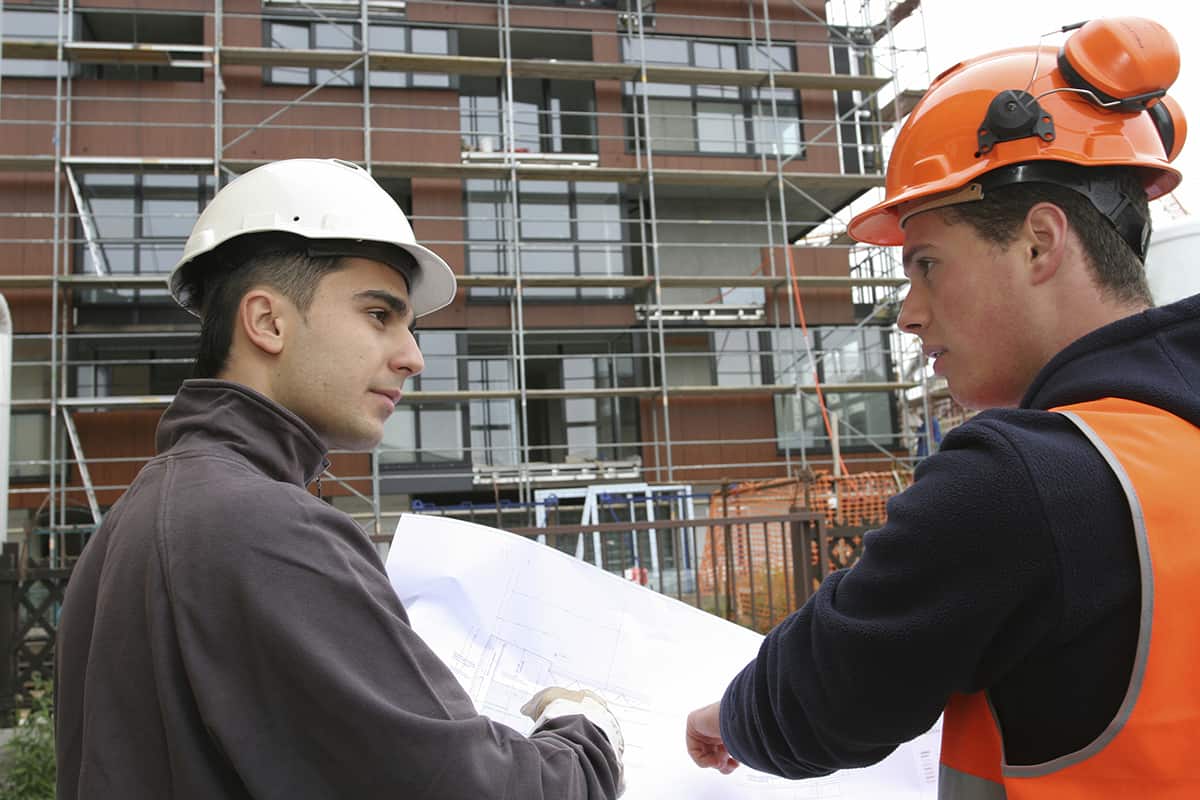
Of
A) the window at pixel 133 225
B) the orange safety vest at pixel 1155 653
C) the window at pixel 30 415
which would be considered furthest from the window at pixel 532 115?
the orange safety vest at pixel 1155 653

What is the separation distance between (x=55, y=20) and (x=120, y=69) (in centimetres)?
125

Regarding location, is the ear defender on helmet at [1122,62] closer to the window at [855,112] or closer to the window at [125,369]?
the window at [125,369]

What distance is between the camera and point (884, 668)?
3.44ft

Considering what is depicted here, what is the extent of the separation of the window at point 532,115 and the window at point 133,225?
526 cm

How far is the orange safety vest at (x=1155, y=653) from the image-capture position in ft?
3.00

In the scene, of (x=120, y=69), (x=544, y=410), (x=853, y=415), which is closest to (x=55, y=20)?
(x=120, y=69)

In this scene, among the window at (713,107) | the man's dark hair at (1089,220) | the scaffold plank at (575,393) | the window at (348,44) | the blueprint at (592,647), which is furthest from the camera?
the window at (713,107)

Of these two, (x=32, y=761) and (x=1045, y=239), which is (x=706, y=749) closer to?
(x=1045, y=239)

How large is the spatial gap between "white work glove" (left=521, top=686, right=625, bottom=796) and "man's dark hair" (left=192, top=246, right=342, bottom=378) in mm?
809

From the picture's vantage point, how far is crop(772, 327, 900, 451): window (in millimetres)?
17219

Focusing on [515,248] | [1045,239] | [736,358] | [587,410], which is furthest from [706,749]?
[736,358]

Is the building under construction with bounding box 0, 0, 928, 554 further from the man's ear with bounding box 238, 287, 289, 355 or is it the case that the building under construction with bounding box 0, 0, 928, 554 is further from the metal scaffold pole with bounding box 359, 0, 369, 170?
the man's ear with bounding box 238, 287, 289, 355

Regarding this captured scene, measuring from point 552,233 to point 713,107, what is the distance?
458cm

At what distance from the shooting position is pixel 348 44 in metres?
16.3
